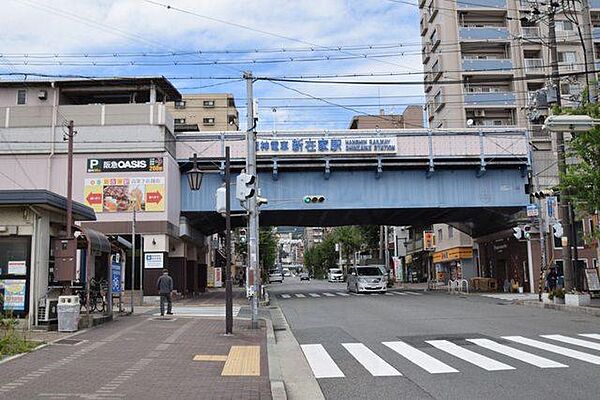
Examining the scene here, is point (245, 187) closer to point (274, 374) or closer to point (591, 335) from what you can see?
point (274, 374)

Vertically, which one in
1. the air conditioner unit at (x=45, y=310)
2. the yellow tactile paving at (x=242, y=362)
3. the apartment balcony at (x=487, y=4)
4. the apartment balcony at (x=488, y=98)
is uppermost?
the apartment balcony at (x=487, y=4)

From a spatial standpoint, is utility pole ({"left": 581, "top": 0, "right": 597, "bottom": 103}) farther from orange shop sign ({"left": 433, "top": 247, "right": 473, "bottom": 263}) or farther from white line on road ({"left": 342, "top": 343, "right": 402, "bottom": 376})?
orange shop sign ({"left": 433, "top": 247, "right": 473, "bottom": 263})

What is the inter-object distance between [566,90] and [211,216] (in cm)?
3225

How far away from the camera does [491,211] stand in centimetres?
3753

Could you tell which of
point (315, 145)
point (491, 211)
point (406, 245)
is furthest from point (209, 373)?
point (406, 245)

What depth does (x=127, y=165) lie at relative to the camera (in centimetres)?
3222

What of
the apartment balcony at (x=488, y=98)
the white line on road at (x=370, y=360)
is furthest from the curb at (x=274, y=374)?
the apartment balcony at (x=488, y=98)

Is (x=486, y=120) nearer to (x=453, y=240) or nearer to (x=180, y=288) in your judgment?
(x=453, y=240)

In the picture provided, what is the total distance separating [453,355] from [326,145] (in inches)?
919

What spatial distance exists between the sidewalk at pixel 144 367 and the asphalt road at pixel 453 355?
128cm

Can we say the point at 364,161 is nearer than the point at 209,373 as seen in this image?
No

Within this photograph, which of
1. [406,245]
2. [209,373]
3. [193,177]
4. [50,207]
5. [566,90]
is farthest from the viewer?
[406,245]

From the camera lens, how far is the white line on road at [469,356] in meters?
10.4

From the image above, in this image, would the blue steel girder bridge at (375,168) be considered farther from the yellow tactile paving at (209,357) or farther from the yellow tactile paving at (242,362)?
the yellow tactile paving at (209,357)
